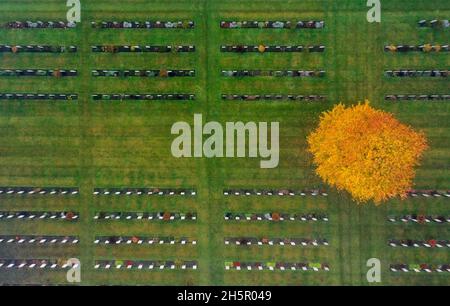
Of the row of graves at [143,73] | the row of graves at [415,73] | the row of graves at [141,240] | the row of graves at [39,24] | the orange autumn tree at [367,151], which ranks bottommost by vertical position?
the row of graves at [141,240]

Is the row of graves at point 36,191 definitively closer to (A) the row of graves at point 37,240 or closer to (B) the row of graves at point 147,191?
(B) the row of graves at point 147,191

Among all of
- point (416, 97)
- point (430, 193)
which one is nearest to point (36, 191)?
point (416, 97)

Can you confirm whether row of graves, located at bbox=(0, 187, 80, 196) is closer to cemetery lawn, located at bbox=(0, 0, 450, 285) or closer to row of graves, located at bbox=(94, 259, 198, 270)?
cemetery lawn, located at bbox=(0, 0, 450, 285)

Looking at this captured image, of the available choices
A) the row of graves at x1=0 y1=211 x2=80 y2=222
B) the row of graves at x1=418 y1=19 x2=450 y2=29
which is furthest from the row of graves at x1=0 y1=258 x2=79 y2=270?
the row of graves at x1=418 y1=19 x2=450 y2=29

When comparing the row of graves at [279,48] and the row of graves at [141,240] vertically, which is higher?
the row of graves at [279,48]

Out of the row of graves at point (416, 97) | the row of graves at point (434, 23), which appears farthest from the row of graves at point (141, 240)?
the row of graves at point (434, 23)

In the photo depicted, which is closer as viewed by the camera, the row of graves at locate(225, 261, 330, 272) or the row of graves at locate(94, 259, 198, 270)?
the row of graves at locate(225, 261, 330, 272)
